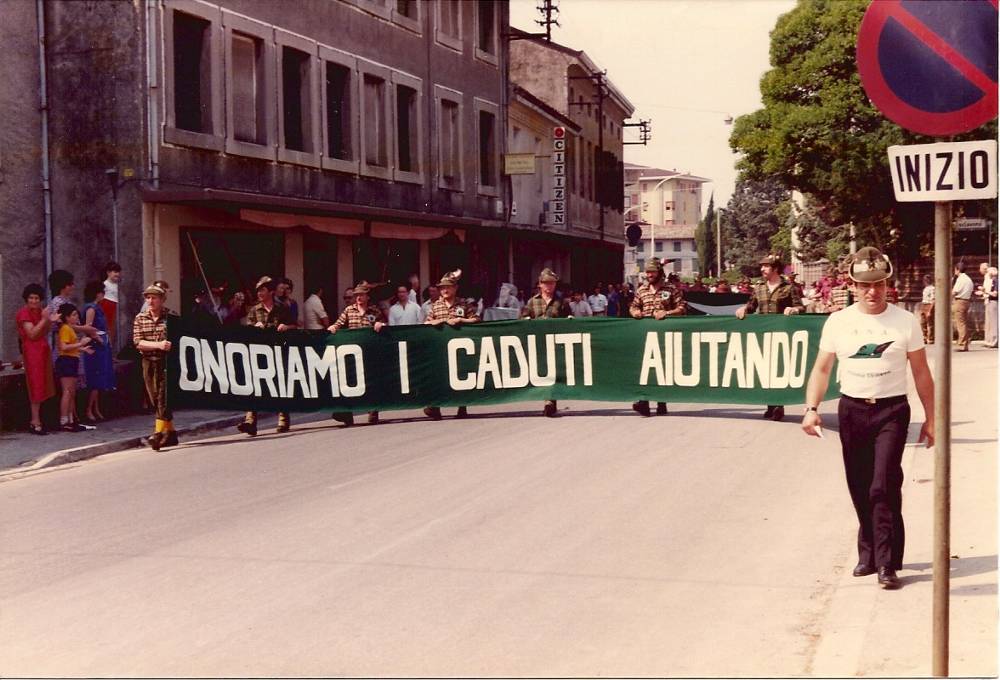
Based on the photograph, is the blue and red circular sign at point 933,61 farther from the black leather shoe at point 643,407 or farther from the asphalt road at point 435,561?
the black leather shoe at point 643,407

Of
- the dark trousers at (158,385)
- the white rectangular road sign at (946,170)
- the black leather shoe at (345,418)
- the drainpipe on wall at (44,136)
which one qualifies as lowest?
the black leather shoe at (345,418)

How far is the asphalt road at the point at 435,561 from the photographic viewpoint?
20.0 ft

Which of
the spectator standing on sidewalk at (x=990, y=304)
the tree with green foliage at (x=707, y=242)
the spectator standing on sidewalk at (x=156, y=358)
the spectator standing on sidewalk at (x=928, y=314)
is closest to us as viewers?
the spectator standing on sidewalk at (x=156, y=358)

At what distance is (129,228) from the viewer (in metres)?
21.6

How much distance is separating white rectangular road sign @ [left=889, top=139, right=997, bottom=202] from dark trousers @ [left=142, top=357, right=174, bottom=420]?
434 inches

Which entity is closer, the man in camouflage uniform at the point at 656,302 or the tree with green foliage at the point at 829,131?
the man in camouflage uniform at the point at 656,302

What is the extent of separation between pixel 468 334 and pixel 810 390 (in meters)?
9.44

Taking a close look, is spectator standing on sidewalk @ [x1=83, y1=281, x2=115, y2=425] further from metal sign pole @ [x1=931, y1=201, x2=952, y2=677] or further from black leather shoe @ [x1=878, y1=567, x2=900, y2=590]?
metal sign pole @ [x1=931, y1=201, x2=952, y2=677]

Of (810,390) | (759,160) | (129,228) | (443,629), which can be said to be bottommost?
(443,629)

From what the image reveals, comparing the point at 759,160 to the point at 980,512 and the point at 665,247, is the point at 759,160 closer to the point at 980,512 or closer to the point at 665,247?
A: the point at 980,512

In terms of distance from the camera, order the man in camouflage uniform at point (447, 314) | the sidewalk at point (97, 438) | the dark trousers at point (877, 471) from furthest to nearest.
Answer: the man in camouflage uniform at point (447, 314)
the sidewalk at point (97, 438)
the dark trousers at point (877, 471)

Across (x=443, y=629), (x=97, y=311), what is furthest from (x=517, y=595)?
(x=97, y=311)

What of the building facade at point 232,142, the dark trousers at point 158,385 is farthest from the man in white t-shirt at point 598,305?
the dark trousers at point 158,385

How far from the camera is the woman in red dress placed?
621 inches
